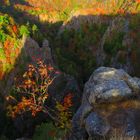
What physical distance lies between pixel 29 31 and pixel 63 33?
10.6 meters

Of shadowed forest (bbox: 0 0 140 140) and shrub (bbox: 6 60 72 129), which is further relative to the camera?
shrub (bbox: 6 60 72 129)

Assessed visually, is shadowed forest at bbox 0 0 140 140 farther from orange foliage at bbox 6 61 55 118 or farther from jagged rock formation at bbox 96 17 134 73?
orange foliage at bbox 6 61 55 118

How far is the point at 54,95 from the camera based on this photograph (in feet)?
132

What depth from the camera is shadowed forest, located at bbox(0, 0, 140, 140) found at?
22.2 m

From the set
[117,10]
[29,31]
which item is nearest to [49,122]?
[29,31]

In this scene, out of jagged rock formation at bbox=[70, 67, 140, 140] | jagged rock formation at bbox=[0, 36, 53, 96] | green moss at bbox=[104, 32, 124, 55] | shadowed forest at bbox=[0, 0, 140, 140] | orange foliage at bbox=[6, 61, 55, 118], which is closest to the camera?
jagged rock formation at bbox=[70, 67, 140, 140]

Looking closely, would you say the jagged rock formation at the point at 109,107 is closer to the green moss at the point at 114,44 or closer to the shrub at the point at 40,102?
the shrub at the point at 40,102

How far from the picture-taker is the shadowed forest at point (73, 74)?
22.2 m

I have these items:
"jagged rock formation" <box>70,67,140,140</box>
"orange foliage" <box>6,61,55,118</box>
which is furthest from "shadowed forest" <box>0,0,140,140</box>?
"orange foliage" <box>6,61,55,118</box>

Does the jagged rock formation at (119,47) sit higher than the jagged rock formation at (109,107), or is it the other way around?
the jagged rock formation at (119,47)

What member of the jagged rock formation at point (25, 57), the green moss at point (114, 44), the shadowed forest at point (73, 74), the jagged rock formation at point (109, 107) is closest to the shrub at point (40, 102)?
the shadowed forest at point (73, 74)

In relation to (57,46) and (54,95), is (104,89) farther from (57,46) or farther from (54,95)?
(57,46)

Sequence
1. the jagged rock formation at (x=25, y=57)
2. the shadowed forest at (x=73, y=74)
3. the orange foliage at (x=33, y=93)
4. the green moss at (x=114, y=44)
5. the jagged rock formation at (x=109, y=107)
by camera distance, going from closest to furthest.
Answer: the jagged rock formation at (x=109, y=107) → the shadowed forest at (x=73, y=74) → the orange foliage at (x=33, y=93) → the jagged rock formation at (x=25, y=57) → the green moss at (x=114, y=44)

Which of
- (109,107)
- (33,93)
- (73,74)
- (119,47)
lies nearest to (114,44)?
(119,47)
